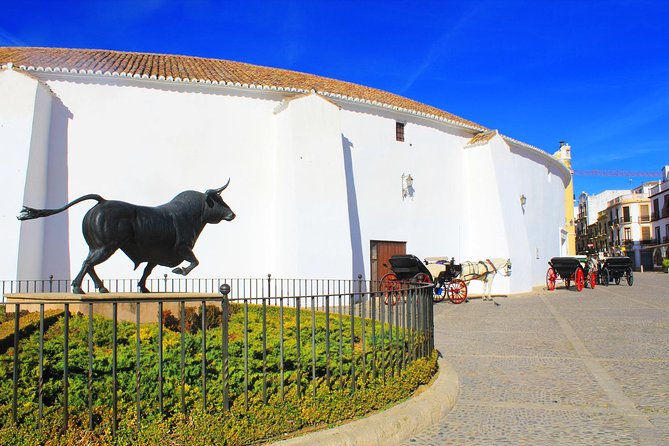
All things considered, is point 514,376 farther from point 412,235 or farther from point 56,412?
point 412,235

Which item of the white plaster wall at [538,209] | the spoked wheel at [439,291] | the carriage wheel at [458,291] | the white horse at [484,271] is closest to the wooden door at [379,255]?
→ the spoked wheel at [439,291]

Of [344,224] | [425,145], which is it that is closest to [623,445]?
[344,224]

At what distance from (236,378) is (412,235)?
14115 millimetres

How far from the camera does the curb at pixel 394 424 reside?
3.43 m

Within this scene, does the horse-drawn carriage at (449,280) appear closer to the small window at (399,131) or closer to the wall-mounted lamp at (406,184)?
the wall-mounted lamp at (406,184)

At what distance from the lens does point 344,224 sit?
1502 cm

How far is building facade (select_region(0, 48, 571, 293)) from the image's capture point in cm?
1288

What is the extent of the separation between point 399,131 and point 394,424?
14682mm

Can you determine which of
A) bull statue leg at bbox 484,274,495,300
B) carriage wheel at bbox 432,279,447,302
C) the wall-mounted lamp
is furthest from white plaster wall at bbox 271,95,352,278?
bull statue leg at bbox 484,274,495,300

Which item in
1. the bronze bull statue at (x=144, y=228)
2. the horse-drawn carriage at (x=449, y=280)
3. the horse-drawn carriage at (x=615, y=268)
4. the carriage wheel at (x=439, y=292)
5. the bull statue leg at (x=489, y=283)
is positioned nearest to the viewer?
the bronze bull statue at (x=144, y=228)

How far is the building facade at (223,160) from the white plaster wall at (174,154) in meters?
0.03

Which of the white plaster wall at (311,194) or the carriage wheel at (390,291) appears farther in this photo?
the white plaster wall at (311,194)

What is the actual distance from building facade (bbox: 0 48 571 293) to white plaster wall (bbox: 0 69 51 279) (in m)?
0.03

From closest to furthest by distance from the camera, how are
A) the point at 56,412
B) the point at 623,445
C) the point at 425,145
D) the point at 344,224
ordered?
1. the point at 56,412
2. the point at 623,445
3. the point at 344,224
4. the point at 425,145
